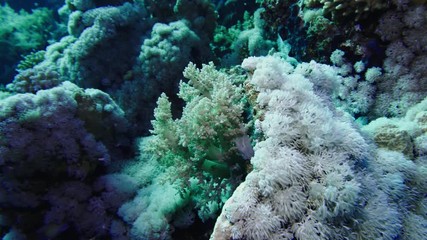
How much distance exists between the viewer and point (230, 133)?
3078mm

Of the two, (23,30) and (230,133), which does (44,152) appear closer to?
(230,133)

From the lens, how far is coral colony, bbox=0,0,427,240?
7.82ft

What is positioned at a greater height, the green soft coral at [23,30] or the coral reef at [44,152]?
the green soft coral at [23,30]

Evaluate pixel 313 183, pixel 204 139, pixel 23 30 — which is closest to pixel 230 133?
pixel 204 139

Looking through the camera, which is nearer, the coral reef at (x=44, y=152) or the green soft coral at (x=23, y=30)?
the coral reef at (x=44, y=152)

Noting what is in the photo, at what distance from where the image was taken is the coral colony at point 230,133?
238cm

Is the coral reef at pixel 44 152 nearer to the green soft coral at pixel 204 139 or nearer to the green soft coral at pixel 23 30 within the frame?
the green soft coral at pixel 204 139

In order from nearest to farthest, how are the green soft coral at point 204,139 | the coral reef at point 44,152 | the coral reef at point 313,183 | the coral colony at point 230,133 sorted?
the coral reef at point 313,183, the coral colony at point 230,133, the green soft coral at point 204,139, the coral reef at point 44,152

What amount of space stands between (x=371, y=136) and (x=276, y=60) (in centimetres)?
135

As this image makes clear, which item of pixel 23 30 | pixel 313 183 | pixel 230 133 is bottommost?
pixel 313 183

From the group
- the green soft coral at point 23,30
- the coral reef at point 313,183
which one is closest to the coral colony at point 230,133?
the coral reef at point 313,183

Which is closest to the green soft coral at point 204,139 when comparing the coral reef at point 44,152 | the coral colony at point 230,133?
the coral colony at point 230,133

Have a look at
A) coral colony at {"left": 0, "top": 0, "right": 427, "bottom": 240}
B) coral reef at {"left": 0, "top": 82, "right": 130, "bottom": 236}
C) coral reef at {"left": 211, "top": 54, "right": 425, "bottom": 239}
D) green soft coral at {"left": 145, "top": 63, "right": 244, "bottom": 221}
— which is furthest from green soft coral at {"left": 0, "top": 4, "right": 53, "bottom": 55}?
coral reef at {"left": 211, "top": 54, "right": 425, "bottom": 239}

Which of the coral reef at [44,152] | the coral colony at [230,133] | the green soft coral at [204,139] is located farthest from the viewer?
the coral reef at [44,152]
